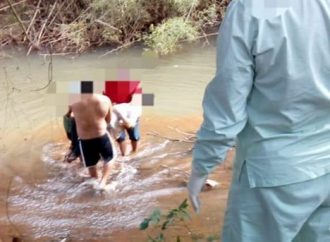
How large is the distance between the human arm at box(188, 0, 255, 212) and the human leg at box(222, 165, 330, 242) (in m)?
0.17

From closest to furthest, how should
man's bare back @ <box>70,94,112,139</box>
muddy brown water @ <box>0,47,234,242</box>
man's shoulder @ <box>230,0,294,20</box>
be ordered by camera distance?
man's shoulder @ <box>230,0,294,20</box> → muddy brown water @ <box>0,47,234,242</box> → man's bare back @ <box>70,94,112,139</box>

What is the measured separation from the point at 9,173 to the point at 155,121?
174 centimetres

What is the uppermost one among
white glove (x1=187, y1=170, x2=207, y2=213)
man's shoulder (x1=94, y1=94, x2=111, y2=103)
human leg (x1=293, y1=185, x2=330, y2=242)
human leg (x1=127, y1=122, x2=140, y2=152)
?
white glove (x1=187, y1=170, x2=207, y2=213)

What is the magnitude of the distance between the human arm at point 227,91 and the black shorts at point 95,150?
285 cm

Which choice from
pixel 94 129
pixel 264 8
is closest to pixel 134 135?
pixel 94 129

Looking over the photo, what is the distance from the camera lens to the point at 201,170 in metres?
2.04

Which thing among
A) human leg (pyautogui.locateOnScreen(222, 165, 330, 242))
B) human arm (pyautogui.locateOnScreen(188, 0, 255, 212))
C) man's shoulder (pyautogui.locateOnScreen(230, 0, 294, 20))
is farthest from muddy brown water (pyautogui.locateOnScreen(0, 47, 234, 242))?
man's shoulder (pyautogui.locateOnScreen(230, 0, 294, 20))

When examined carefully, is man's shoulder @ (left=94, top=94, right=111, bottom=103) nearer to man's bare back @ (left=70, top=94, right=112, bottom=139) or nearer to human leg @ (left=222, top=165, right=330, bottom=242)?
man's bare back @ (left=70, top=94, right=112, bottom=139)

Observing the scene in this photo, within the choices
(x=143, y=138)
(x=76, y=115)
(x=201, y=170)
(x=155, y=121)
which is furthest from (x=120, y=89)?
(x=201, y=170)

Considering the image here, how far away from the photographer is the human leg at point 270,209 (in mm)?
2053

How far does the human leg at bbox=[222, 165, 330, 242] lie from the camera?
2053 mm

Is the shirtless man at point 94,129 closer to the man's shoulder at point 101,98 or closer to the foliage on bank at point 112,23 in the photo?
the man's shoulder at point 101,98

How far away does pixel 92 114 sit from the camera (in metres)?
4.66

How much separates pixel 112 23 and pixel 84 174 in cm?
543
